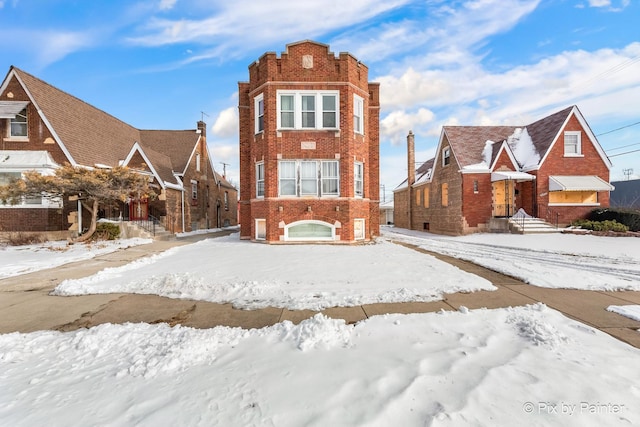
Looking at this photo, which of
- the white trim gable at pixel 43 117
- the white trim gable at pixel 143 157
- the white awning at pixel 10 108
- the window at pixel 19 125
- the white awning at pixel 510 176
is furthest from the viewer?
the white trim gable at pixel 143 157

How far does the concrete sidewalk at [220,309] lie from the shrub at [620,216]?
54.8 feet

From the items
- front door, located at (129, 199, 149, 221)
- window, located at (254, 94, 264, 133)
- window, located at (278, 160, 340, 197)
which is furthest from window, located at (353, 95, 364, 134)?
front door, located at (129, 199, 149, 221)

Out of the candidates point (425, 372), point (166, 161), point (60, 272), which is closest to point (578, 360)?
point (425, 372)

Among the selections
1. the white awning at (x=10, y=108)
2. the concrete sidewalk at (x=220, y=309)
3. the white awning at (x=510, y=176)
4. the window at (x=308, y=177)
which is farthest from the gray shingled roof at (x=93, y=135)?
the white awning at (x=510, y=176)

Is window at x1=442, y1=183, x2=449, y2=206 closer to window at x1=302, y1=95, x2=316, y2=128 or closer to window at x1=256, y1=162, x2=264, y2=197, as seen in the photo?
window at x1=302, y1=95, x2=316, y2=128

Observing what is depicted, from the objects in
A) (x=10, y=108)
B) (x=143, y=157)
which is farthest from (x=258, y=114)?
(x=10, y=108)

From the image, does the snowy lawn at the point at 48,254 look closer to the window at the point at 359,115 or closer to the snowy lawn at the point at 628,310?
the window at the point at 359,115

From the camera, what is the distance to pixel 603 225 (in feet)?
56.7

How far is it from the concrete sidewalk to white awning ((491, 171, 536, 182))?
14750 millimetres

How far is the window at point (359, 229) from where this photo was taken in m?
14.9

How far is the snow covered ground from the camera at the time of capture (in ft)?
7.77

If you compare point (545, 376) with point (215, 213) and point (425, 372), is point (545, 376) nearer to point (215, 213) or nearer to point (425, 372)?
point (425, 372)

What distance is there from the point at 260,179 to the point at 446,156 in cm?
1552

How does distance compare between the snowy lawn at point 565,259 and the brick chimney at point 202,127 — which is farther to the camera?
the brick chimney at point 202,127
